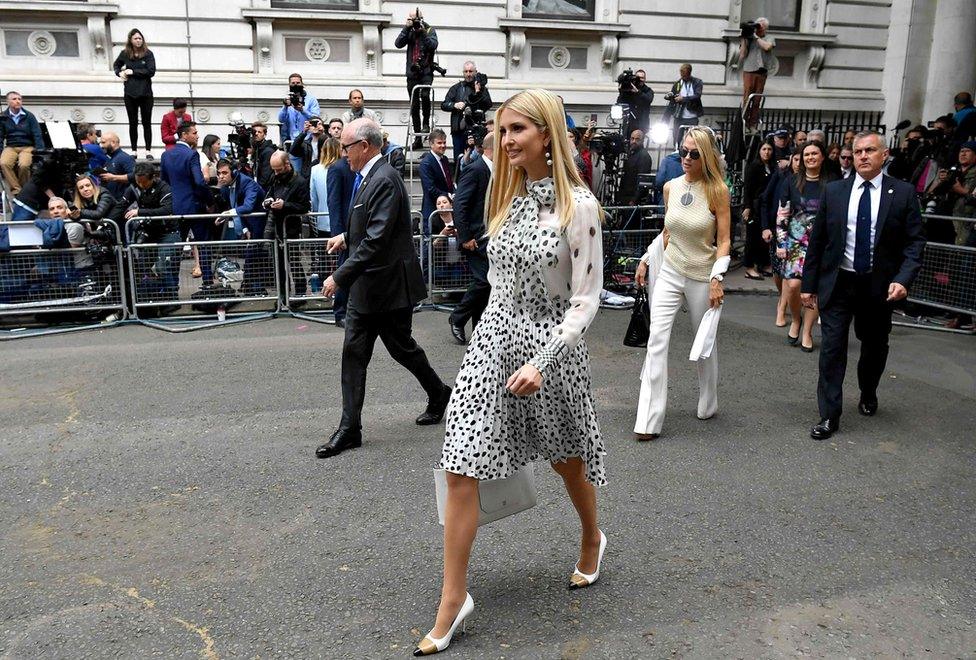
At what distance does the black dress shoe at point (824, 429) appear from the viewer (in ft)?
19.9

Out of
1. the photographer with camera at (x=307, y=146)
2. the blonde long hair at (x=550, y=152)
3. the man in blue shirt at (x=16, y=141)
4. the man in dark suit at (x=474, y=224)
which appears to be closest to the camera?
the blonde long hair at (x=550, y=152)

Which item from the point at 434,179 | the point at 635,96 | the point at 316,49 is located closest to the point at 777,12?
the point at 635,96

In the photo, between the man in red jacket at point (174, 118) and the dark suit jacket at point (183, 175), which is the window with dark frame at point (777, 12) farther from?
the dark suit jacket at point (183, 175)

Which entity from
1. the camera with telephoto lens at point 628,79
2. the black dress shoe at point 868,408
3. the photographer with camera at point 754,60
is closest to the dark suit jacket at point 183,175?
the black dress shoe at point 868,408

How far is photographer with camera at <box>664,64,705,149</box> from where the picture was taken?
642 inches

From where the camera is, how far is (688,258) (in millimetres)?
6141

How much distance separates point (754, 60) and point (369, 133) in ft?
45.6

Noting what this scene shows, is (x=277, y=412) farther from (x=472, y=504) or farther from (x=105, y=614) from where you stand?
(x=472, y=504)

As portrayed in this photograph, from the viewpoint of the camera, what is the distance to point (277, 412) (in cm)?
659

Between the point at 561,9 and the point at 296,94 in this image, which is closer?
the point at 296,94

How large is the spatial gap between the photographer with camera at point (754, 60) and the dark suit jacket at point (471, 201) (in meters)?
10.4

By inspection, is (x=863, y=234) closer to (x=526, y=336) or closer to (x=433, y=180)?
(x=526, y=336)

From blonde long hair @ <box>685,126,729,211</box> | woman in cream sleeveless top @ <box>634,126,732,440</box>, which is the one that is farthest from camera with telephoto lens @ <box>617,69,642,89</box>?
blonde long hair @ <box>685,126,729,211</box>

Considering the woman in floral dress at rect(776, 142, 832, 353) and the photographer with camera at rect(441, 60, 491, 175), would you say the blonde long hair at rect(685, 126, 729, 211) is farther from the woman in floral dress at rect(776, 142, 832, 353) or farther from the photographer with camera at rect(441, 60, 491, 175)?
the photographer with camera at rect(441, 60, 491, 175)
